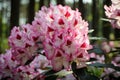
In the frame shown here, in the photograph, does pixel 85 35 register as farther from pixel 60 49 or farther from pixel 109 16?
pixel 109 16

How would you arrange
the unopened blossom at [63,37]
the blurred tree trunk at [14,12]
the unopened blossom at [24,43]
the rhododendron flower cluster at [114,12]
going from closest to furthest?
the unopened blossom at [63,37], the unopened blossom at [24,43], the rhododendron flower cluster at [114,12], the blurred tree trunk at [14,12]

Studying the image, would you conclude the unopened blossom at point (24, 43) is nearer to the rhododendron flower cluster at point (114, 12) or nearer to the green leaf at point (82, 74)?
the green leaf at point (82, 74)

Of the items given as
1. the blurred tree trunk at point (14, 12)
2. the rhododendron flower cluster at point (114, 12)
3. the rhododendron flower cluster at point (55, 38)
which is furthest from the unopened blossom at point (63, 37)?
the blurred tree trunk at point (14, 12)

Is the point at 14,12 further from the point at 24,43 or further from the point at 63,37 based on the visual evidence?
the point at 63,37

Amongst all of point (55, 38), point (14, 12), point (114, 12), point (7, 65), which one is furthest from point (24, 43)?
point (14, 12)

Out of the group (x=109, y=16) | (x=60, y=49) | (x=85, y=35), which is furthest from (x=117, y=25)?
(x=60, y=49)

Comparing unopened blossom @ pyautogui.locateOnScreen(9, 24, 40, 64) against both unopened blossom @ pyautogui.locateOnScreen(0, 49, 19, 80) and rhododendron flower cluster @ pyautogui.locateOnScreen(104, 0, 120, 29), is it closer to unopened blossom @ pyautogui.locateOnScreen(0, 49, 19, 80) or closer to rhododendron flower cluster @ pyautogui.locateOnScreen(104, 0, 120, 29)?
unopened blossom @ pyautogui.locateOnScreen(0, 49, 19, 80)

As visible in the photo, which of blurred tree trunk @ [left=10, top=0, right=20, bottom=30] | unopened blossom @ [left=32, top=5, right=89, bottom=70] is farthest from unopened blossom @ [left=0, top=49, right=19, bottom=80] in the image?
blurred tree trunk @ [left=10, top=0, right=20, bottom=30]

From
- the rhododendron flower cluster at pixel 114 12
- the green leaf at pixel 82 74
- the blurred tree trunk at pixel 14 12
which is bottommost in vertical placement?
the green leaf at pixel 82 74
